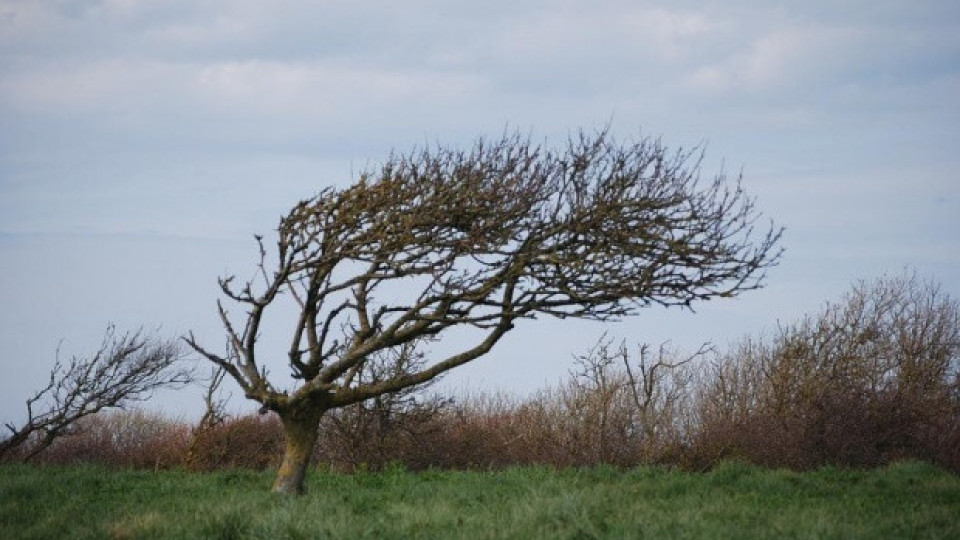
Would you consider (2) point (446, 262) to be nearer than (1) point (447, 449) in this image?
Yes

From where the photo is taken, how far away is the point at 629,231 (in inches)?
652

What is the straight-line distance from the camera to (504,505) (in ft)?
44.8

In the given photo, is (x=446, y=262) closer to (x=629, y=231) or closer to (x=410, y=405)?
(x=629, y=231)

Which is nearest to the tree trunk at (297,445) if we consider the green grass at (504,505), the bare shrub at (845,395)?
the green grass at (504,505)

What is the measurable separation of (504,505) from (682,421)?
2528cm

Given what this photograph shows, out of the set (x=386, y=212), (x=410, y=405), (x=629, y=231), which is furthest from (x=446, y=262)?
(x=410, y=405)

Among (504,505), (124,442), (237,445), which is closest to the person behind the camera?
(504,505)

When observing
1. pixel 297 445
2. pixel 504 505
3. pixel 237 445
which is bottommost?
pixel 504 505

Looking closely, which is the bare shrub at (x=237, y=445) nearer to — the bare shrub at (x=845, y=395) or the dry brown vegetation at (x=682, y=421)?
the dry brown vegetation at (x=682, y=421)

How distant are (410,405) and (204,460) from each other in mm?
8719

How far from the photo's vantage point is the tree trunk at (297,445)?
17.8 meters

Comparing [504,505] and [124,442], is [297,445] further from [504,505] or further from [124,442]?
[124,442]

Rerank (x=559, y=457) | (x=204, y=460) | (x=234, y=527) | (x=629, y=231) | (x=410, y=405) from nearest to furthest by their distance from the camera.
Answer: (x=234, y=527) < (x=629, y=231) < (x=410, y=405) < (x=559, y=457) < (x=204, y=460)

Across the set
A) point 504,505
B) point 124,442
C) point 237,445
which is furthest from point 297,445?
point 124,442
